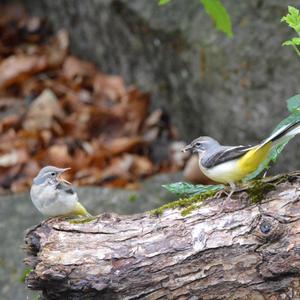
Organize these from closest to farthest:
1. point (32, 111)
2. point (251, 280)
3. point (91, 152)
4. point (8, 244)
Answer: point (251, 280) → point (8, 244) → point (91, 152) → point (32, 111)

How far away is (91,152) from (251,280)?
14.7 ft

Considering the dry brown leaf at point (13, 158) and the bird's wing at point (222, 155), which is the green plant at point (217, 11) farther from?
the dry brown leaf at point (13, 158)

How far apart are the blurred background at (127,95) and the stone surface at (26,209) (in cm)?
1

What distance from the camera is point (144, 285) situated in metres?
4.20

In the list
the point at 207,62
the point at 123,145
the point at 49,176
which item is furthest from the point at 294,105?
the point at 123,145

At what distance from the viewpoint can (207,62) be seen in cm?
746

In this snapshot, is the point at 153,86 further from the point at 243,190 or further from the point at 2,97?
the point at 243,190

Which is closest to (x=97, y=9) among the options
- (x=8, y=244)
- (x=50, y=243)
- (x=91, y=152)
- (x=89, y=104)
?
(x=89, y=104)

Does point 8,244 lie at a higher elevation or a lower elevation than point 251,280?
higher

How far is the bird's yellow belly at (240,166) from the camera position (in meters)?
4.27

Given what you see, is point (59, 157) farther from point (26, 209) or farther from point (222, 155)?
point (222, 155)

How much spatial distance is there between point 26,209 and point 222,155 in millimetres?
3500

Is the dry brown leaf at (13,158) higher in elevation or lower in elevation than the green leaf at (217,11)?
higher

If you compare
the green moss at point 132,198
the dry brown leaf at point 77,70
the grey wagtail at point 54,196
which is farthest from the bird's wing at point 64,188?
the dry brown leaf at point 77,70
